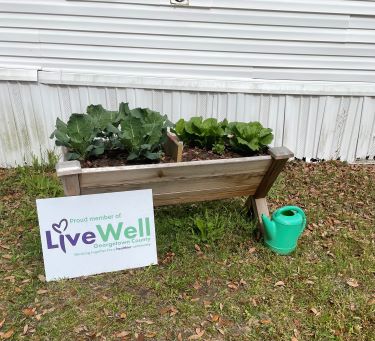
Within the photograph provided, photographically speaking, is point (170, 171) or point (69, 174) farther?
point (170, 171)

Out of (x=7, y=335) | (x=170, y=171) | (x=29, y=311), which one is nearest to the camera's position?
(x=7, y=335)

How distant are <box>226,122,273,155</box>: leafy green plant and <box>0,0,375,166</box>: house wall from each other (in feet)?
4.41

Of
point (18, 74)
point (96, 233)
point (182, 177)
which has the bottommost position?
point (96, 233)

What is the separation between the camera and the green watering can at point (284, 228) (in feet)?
9.50

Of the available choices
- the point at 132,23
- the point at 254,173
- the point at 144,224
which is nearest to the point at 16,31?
the point at 132,23

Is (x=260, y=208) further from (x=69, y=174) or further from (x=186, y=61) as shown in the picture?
(x=186, y=61)

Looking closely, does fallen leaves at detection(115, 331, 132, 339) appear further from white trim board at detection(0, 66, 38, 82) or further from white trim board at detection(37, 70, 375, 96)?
white trim board at detection(0, 66, 38, 82)

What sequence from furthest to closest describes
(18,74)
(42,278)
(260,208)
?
(18,74)
(260,208)
(42,278)

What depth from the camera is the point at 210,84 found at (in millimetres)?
4121

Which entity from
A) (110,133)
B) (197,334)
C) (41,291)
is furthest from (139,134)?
(197,334)

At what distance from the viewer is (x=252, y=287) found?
2748 millimetres

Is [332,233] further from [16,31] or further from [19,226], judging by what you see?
[16,31]

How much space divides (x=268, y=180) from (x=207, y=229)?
2.06 ft

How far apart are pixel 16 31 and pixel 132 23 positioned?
1.12m
